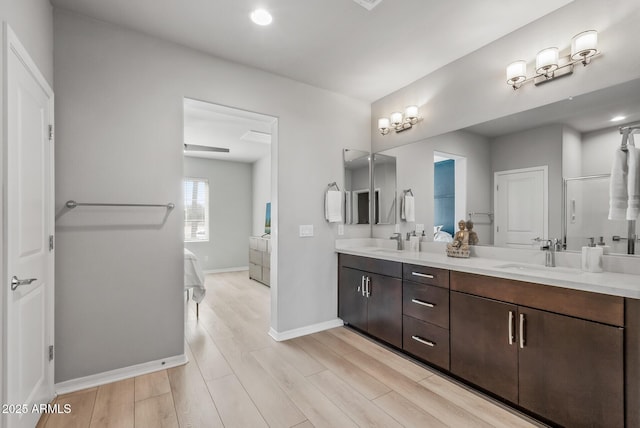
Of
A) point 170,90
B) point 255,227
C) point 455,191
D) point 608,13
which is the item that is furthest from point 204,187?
point 608,13

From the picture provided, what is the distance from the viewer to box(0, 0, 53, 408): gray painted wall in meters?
1.28

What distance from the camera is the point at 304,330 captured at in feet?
10.2

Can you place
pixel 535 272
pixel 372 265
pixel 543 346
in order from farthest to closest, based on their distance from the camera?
pixel 372 265, pixel 535 272, pixel 543 346

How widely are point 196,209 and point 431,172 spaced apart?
5.14 m

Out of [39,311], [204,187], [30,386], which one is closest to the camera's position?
[30,386]

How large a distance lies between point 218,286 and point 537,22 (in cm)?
530

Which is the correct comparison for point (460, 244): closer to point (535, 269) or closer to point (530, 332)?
point (535, 269)

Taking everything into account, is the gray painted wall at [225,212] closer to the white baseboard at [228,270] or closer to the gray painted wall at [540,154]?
the white baseboard at [228,270]

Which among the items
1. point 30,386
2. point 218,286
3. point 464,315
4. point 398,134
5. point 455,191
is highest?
point 398,134

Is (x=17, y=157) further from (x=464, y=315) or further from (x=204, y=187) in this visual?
(x=204, y=187)

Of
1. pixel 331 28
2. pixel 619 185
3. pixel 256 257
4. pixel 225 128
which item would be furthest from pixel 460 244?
pixel 256 257

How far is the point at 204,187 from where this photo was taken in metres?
6.49

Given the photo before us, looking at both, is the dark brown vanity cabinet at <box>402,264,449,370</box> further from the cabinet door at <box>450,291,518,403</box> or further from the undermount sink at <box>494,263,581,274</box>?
the undermount sink at <box>494,263,581,274</box>

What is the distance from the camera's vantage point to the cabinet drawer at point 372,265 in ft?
8.71
